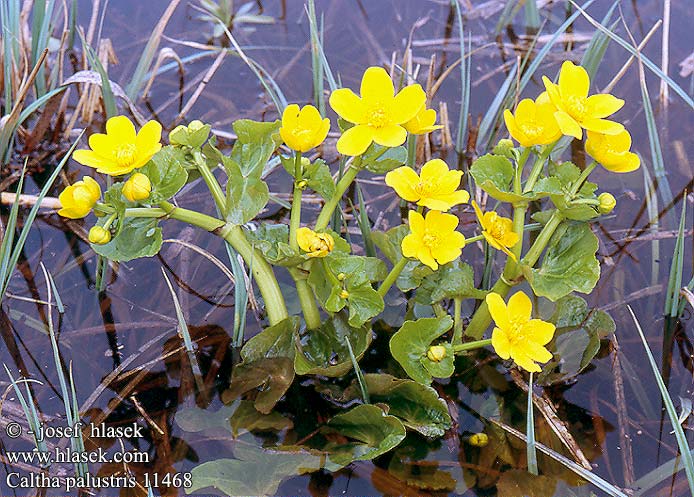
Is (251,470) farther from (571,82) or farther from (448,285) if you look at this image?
(571,82)

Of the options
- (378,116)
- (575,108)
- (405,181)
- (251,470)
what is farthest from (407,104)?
(251,470)

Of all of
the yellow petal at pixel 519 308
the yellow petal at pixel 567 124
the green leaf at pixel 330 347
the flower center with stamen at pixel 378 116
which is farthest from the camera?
the green leaf at pixel 330 347

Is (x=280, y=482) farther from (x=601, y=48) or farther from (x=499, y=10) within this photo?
(x=499, y=10)

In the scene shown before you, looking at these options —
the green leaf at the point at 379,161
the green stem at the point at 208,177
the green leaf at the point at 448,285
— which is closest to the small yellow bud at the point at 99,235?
the green stem at the point at 208,177

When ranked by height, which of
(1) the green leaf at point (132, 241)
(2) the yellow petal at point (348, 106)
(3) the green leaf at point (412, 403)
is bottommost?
(3) the green leaf at point (412, 403)

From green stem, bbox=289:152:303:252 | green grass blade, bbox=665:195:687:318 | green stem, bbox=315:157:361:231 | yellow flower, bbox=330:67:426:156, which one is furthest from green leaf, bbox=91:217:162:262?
green grass blade, bbox=665:195:687:318

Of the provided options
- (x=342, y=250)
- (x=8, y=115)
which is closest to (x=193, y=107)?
(x=8, y=115)

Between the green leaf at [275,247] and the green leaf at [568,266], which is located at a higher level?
the green leaf at [275,247]

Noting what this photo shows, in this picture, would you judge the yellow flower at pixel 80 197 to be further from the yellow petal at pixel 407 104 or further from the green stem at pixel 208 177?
the yellow petal at pixel 407 104
